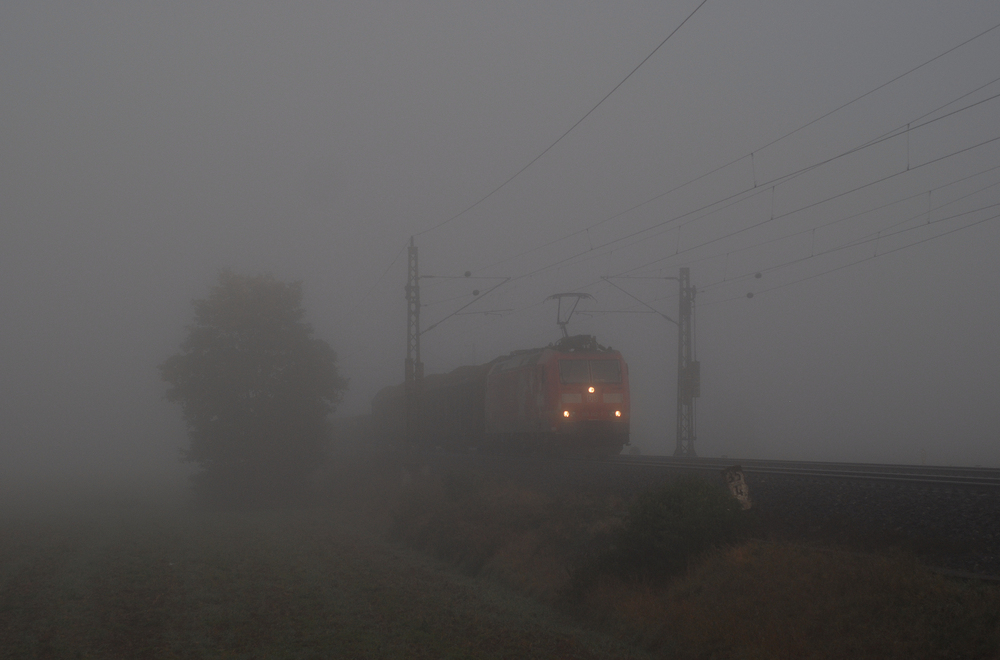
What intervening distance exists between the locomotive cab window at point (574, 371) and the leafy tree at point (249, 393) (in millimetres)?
17304

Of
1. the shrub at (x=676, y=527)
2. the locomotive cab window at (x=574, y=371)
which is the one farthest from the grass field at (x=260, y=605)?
the locomotive cab window at (x=574, y=371)

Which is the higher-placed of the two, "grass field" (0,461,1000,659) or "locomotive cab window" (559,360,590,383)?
"locomotive cab window" (559,360,590,383)

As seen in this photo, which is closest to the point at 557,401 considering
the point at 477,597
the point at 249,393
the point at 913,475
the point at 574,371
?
the point at 574,371

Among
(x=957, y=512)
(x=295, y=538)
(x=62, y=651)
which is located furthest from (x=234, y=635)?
(x=295, y=538)

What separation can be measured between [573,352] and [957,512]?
15.8 metres

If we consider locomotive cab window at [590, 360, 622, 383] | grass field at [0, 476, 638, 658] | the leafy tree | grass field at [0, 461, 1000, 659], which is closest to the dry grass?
grass field at [0, 461, 1000, 659]

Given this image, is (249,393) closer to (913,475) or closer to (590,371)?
(590,371)

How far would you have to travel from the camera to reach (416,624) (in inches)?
454

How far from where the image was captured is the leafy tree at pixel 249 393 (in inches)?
1403

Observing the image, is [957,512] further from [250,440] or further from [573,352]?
[250,440]

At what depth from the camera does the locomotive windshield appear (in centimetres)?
2427

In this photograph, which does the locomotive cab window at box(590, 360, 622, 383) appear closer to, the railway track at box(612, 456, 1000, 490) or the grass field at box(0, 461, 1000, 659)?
the grass field at box(0, 461, 1000, 659)

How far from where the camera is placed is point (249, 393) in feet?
120

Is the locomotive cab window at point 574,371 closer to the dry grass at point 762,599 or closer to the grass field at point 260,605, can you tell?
the grass field at point 260,605
